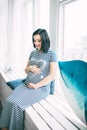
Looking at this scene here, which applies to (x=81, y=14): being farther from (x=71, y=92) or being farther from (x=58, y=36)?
(x=71, y=92)

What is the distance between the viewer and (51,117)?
170 cm

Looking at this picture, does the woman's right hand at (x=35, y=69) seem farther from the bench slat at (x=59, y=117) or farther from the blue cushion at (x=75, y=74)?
the blue cushion at (x=75, y=74)

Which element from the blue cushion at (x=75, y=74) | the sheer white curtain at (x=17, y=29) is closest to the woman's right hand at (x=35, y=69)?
the blue cushion at (x=75, y=74)

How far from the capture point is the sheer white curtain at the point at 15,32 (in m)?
3.56

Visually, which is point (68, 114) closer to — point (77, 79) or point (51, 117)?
point (51, 117)

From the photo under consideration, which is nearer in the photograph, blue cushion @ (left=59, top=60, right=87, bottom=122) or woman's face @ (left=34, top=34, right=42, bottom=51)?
blue cushion @ (left=59, top=60, right=87, bottom=122)

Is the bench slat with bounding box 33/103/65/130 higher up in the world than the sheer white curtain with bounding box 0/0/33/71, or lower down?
lower down

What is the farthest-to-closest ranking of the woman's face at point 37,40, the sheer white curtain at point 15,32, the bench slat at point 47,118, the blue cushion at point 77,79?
the sheer white curtain at point 15,32, the woman's face at point 37,40, the bench slat at point 47,118, the blue cushion at point 77,79

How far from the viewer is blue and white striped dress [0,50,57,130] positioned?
1971 mm

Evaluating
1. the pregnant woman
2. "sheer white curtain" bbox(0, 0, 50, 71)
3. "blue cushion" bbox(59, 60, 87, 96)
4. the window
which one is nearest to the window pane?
the window

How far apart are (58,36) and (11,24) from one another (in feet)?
5.50

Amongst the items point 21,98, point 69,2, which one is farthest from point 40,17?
point 21,98

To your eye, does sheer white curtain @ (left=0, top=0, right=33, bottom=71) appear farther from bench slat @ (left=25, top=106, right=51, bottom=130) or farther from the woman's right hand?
bench slat @ (left=25, top=106, right=51, bottom=130)

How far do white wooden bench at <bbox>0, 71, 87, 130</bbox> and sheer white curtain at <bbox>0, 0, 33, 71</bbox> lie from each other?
5.25ft
